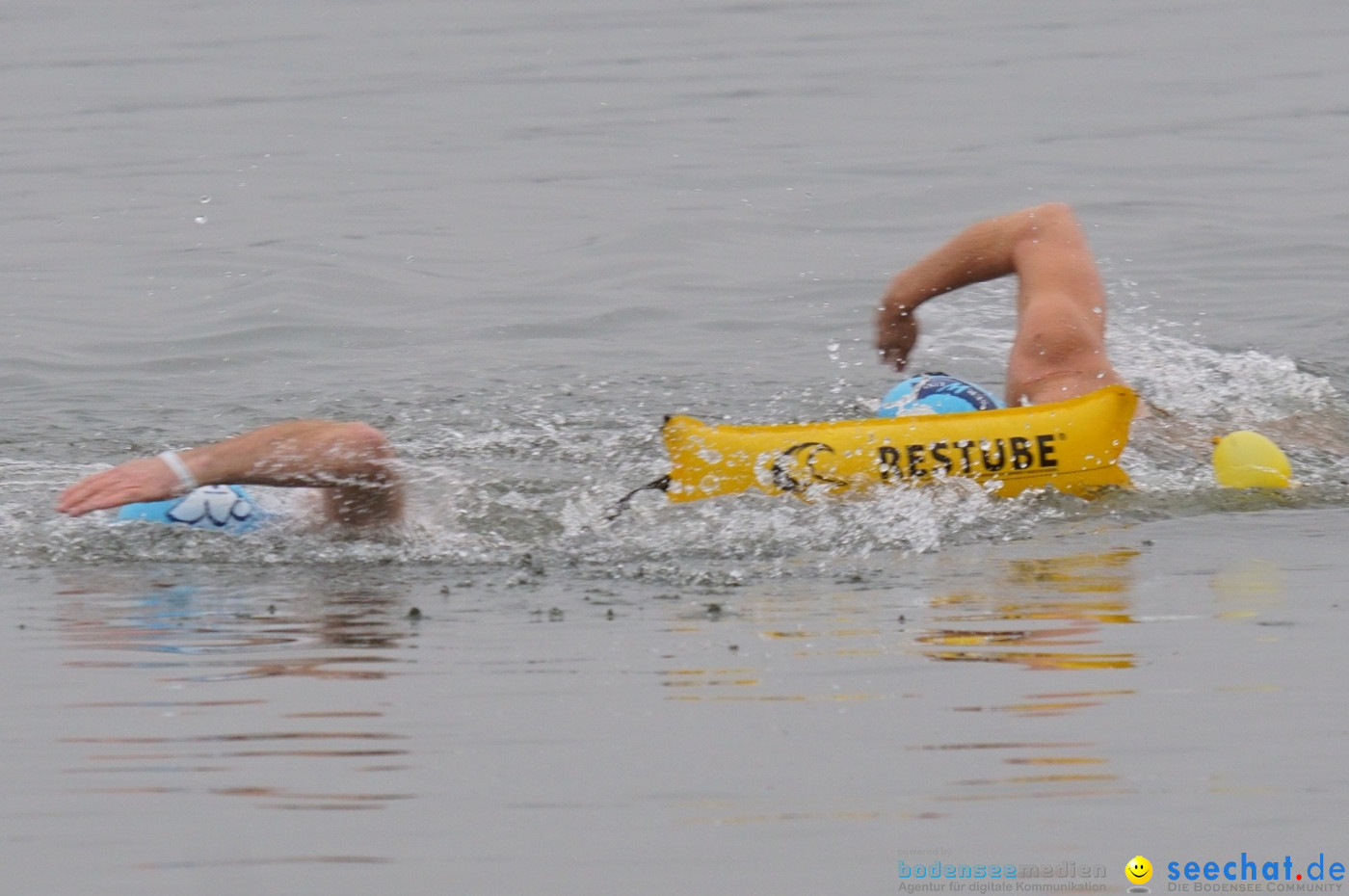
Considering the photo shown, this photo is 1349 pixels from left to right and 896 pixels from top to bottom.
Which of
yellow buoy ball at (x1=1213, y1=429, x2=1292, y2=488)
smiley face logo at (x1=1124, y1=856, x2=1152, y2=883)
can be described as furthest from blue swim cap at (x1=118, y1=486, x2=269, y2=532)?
smiley face logo at (x1=1124, y1=856, x2=1152, y2=883)

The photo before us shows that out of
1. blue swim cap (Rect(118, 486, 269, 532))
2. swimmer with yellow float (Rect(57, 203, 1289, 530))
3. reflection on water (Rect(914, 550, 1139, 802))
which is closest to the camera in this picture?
reflection on water (Rect(914, 550, 1139, 802))

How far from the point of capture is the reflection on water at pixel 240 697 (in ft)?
13.4

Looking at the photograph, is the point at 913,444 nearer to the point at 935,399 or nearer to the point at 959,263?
the point at 935,399

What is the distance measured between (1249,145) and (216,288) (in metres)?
8.56

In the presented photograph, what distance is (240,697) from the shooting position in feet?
15.4

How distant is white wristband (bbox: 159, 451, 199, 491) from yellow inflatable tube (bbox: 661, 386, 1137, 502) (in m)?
1.44

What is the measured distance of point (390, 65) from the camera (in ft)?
77.7

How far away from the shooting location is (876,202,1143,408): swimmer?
23.8ft

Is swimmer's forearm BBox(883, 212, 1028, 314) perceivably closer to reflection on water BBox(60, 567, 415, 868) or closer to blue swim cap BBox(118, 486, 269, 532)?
blue swim cap BBox(118, 486, 269, 532)

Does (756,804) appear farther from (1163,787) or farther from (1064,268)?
(1064,268)

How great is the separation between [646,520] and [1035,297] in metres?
1.59

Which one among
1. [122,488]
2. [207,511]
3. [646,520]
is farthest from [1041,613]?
[207,511]

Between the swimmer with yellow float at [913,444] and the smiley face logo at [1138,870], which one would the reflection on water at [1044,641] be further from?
the swimmer with yellow float at [913,444]

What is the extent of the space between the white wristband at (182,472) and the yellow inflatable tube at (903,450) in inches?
56.6
